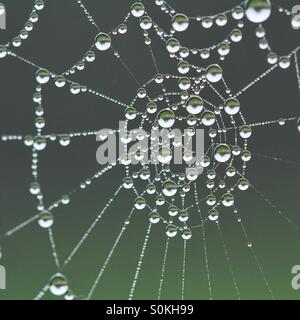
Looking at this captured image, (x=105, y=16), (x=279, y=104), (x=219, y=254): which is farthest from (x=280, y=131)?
(x=105, y=16)

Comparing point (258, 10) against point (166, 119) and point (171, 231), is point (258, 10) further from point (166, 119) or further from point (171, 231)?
point (171, 231)

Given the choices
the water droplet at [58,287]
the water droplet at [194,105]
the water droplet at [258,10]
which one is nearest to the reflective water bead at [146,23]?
the water droplet at [194,105]

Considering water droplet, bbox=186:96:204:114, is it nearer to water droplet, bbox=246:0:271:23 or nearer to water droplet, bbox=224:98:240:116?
water droplet, bbox=224:98:240:116

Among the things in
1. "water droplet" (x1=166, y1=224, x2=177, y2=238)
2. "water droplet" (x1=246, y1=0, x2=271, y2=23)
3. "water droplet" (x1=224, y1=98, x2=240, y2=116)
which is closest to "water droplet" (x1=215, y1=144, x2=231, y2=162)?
"water droplet" (x1=224, y1=98, x2=240, y2=116)

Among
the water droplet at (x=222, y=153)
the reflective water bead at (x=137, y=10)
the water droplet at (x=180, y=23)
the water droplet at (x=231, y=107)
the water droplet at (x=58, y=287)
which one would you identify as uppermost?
the reflective water bead at (x=137, y=10)

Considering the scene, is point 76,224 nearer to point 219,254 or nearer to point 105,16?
point 219,254

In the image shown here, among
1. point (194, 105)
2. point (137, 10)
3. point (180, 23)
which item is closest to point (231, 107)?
point (194, 105)

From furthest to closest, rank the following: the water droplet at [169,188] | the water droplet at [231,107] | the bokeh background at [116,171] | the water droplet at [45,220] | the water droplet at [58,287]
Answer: the bokeh background at [116,171] < the water droplet at [169,188] < the water droplet at [231,107] < the water droplet at [45,220] < the water droplet at [58,287]

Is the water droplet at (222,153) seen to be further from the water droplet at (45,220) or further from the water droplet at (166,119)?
the water droplet at (45,220)
